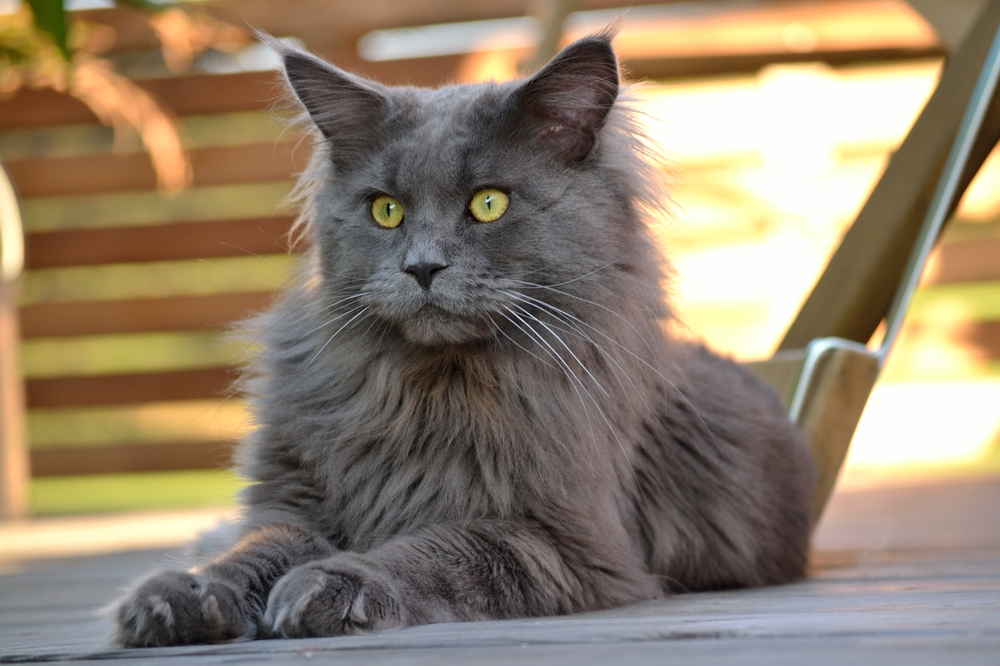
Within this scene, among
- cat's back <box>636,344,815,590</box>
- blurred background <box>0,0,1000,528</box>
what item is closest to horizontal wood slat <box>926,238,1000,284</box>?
blurred background <box>0,0,1000,528</box>

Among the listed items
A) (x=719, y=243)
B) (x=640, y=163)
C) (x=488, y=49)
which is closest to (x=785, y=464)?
(x=640, y=163)

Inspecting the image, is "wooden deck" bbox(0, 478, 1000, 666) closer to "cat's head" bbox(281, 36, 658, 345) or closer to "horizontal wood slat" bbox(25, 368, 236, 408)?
"cat's head" bbox(281, 36, 658, 345)

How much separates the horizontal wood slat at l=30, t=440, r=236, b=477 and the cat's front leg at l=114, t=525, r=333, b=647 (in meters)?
3.57

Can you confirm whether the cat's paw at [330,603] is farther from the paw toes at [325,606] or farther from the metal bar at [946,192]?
the metal bar at [946,192]

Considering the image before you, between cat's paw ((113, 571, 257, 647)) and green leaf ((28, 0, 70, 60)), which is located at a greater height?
green leaf ((28, 0, 70, 60))

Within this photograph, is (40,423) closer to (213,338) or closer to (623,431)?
(213,338)

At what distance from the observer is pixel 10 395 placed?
404cm

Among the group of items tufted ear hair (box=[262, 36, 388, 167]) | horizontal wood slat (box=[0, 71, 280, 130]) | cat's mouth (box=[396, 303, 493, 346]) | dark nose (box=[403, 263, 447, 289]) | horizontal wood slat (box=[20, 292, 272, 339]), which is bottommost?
horizontal wood slat (box=[20, 292, 272, 339])

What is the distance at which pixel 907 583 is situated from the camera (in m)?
1.67

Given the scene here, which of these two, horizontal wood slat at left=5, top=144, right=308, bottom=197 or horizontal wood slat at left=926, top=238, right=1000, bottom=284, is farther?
horizontal wood slat at left=5, top=144, right=308, bottom=197

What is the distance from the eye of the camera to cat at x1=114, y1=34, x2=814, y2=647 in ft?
4.93

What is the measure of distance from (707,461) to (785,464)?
24cm

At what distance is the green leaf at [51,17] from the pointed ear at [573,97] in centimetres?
193

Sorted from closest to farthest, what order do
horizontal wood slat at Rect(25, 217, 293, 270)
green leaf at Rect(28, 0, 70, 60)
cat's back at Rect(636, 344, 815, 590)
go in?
cat's back at Rect(636, 344, 815, 590) → green leaf at Rect(28, 0, 70, 60) → horizontal wood slat at Rect(25, 217, 293, 270)
